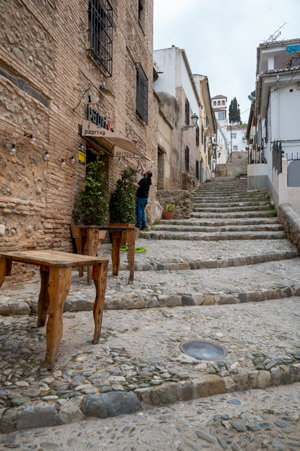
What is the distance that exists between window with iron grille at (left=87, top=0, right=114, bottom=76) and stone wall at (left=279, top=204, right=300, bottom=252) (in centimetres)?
569

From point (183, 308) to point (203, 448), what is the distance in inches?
87.5

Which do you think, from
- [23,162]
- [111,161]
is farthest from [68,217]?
[111,161]

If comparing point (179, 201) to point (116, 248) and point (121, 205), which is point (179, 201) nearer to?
point (121, 205)

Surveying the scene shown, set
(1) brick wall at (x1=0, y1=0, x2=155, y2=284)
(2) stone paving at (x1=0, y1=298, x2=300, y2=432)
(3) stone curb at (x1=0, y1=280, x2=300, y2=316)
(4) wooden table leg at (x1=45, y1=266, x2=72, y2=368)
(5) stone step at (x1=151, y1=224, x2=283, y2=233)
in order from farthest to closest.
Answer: (5) stone step at (x1=151, y1=224, x2=283, y2=233), (1) brick wall at (x1=0, y1=0, x2=155, y2=284), (3) stone curb at (x1=0, y1=280, x2=300, y2=316), (4) wooden table leg at (x1=45, y1=266, x2=72, y2=368), (2) stone paving at (x1=0, y1=298, x2=300, y2=432)

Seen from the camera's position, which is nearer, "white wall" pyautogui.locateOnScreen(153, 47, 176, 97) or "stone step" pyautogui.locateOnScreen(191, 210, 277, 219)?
"stone step" pyautogui.locateOnScreen(191, 210, 277, 219)

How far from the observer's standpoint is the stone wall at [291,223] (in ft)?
22.7

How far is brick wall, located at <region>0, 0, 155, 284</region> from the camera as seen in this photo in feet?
13.0

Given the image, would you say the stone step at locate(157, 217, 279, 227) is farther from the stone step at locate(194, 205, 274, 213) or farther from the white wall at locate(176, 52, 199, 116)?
the white wall at locate(176, 52, 199, 116)

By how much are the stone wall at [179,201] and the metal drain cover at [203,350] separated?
8.89m

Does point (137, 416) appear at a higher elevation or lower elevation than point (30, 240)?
lower

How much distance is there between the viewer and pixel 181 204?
11.5 metres

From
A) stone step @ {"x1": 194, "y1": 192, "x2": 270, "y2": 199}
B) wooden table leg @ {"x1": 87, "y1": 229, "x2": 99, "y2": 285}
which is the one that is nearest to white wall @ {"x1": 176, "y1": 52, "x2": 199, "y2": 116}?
stone step @ {"x1": 194, "y1": 192, "x2": 270, "y2": 199}

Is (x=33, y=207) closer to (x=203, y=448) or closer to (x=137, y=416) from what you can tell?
(x=137, y=416)

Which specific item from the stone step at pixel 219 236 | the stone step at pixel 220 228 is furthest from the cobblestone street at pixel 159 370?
the stone step at pixel 220 228
